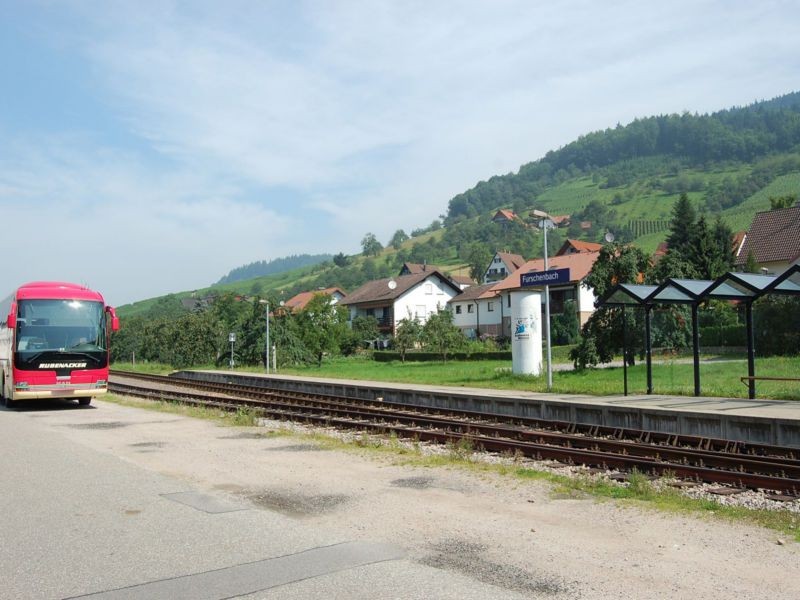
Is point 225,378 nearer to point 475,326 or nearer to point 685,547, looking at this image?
point 685,547

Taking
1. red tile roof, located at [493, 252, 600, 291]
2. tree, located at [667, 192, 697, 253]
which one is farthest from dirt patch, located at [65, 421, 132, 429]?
tree, located at [667, 192, 697, 253]

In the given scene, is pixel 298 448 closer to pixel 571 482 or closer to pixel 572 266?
pixel 571 482

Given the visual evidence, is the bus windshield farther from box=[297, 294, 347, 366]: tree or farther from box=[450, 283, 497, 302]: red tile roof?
box=[450, 283, 497, 302]: red tile roof

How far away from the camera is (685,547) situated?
22.0ft

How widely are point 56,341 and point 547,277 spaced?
1464 centimetres

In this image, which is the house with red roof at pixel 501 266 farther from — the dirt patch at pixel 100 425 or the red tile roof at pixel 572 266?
the dirt patch at pixel 100 425

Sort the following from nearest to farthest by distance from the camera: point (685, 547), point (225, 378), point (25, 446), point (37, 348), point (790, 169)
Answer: point (685, 547), point (25, 446), point (37, 348), point (225, 378), point (790, 169)

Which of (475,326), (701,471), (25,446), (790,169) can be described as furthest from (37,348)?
(790,169)

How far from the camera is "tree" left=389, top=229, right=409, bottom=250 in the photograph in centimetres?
17552

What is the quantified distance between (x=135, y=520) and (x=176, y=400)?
682 inches

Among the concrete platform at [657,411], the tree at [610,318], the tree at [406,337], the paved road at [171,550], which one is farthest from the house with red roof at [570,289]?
the paved road at [171,550]

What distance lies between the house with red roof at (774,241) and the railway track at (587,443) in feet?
137

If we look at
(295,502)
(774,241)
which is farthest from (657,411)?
(774,241)

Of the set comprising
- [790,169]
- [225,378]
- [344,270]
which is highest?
[790,169]
